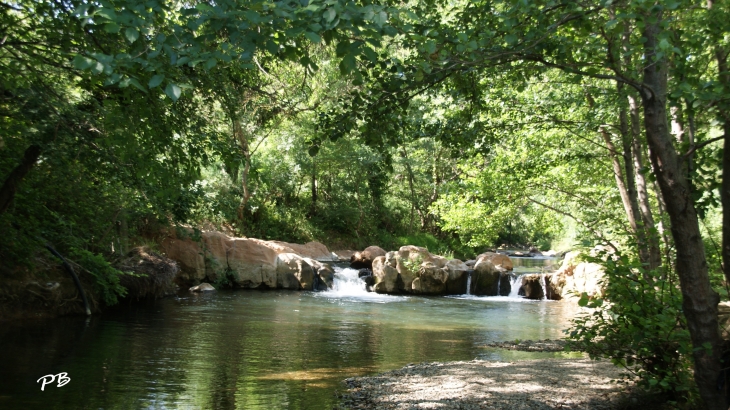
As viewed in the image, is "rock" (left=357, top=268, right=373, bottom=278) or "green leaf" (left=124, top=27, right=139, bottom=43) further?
"rock" (left=357, top=268, right=373, bottom=278)

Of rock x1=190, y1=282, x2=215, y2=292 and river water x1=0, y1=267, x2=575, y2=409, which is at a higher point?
rock x1=190, y1=282, x2=215, y2=292

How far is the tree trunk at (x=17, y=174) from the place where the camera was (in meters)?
6.75

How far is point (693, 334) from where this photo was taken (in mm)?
4098

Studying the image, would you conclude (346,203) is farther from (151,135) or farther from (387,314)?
(151,135)

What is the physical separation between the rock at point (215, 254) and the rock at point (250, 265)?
194mm

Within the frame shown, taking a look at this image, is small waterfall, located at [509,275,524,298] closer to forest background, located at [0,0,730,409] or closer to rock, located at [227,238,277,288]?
rock, located at [227,238,277,288]

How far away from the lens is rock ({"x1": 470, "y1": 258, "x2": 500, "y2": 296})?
21.5 meters

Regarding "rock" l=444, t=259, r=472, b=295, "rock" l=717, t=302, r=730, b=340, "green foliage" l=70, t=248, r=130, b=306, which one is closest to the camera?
"rock" l=717, t=302, r=730, b=340

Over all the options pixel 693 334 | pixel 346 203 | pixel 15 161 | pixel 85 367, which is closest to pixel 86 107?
pixel 15 161

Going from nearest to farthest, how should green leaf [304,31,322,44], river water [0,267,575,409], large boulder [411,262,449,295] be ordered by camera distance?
1. green leaf [304,31,322,44]
2. river water [0,267,575,409]
3. large boulder [411,262,449,295]

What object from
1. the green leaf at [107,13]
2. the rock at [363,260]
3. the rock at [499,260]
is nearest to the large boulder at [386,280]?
the rock at [363,260]

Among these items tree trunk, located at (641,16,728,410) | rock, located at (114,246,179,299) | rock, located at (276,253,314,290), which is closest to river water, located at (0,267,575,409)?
rock, located at (114,246,179,299)

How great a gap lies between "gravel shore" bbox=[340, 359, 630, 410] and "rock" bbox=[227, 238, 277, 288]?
1283 centimetres

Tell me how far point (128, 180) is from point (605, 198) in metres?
10.5
